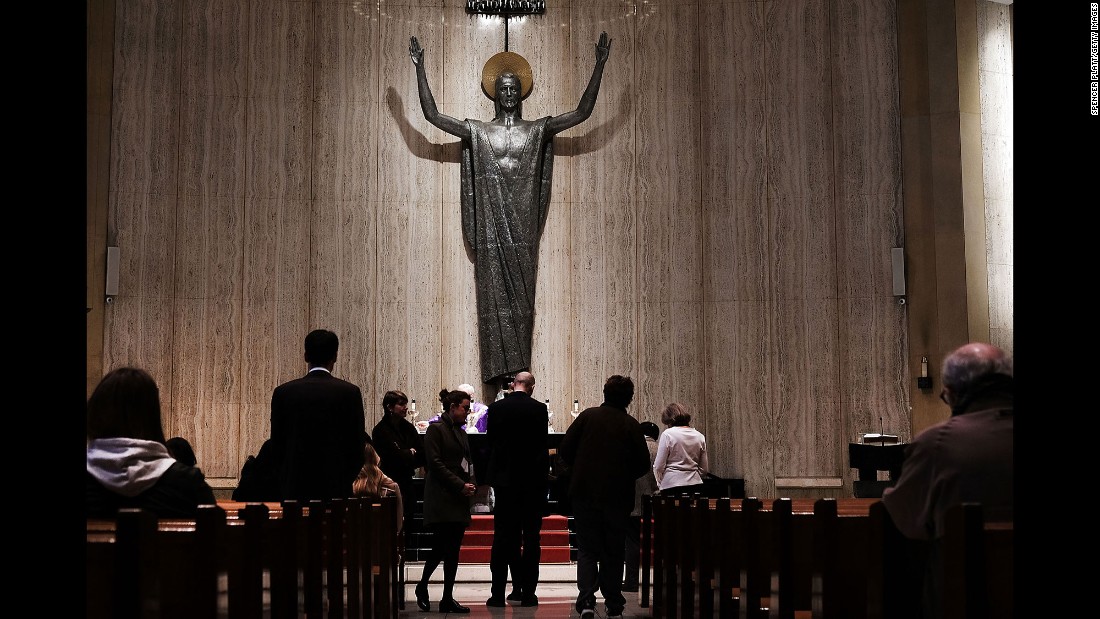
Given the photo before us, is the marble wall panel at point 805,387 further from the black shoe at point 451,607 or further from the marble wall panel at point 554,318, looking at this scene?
the black shoe at point 451,607

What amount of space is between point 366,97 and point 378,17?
85 centimetres

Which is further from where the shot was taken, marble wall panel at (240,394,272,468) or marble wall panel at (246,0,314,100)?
marble wall panel at (246,0,314,100)

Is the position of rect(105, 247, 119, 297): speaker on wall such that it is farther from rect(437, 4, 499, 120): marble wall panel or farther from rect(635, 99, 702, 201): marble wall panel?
rect(635, 99, 702, 201): marble wall panel

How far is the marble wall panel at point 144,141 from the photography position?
416 inches

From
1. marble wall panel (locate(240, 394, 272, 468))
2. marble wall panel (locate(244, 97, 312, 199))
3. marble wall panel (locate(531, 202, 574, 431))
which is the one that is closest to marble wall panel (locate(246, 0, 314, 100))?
marble wall panel (locate(244, 97, 312, 199))

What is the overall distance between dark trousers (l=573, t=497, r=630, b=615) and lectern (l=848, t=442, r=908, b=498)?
12.2 ft

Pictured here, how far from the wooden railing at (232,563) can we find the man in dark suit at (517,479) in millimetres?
1928

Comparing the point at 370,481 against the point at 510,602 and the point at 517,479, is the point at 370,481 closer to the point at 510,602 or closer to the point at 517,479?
the point at 517,479

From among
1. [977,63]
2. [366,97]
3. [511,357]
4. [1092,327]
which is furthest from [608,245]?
[1092,327]

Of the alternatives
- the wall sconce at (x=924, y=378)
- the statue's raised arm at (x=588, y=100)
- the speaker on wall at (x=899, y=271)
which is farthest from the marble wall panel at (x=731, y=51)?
the wall sconce at (x=924, y=378)

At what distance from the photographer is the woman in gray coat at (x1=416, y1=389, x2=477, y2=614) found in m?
6.66

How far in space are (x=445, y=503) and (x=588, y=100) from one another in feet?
17.4
